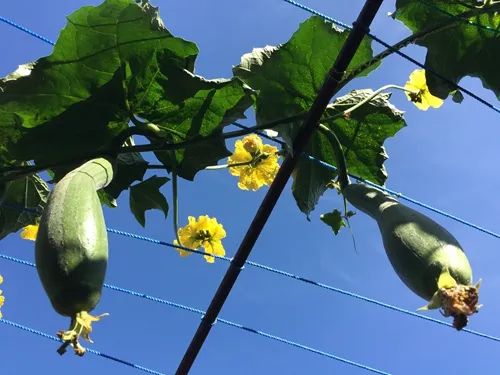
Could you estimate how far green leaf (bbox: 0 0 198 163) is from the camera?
5.56 feet

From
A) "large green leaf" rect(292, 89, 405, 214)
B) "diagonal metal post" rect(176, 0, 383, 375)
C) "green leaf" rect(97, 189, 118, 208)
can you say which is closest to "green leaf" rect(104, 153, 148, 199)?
"green leaf" rect(97, 189, 118, 208)

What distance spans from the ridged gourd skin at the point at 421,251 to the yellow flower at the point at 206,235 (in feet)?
3.71

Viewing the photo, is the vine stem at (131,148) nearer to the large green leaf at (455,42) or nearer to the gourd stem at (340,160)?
the gourd stem at (340,160)

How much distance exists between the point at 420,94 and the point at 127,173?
0.97 m

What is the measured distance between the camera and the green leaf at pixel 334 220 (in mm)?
2344

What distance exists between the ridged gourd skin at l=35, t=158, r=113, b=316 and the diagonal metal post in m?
0.66

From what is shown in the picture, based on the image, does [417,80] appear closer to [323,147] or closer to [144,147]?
[323,147]

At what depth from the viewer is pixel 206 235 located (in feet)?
8.85

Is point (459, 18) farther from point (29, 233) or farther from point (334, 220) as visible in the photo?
point (29, 233)

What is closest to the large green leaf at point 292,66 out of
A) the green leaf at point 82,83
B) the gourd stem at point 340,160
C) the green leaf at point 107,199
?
the gourd stem at point 340,160

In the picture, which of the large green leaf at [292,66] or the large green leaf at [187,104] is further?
the large green leaf at [292,66]

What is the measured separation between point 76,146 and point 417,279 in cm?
84

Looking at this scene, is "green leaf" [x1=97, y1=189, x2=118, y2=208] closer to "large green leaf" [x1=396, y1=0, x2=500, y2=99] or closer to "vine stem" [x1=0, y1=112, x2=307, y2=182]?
"vine stem" [x1=0, y1=112, x2=307, y2=182]

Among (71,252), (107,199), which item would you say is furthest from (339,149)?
(71,252)
